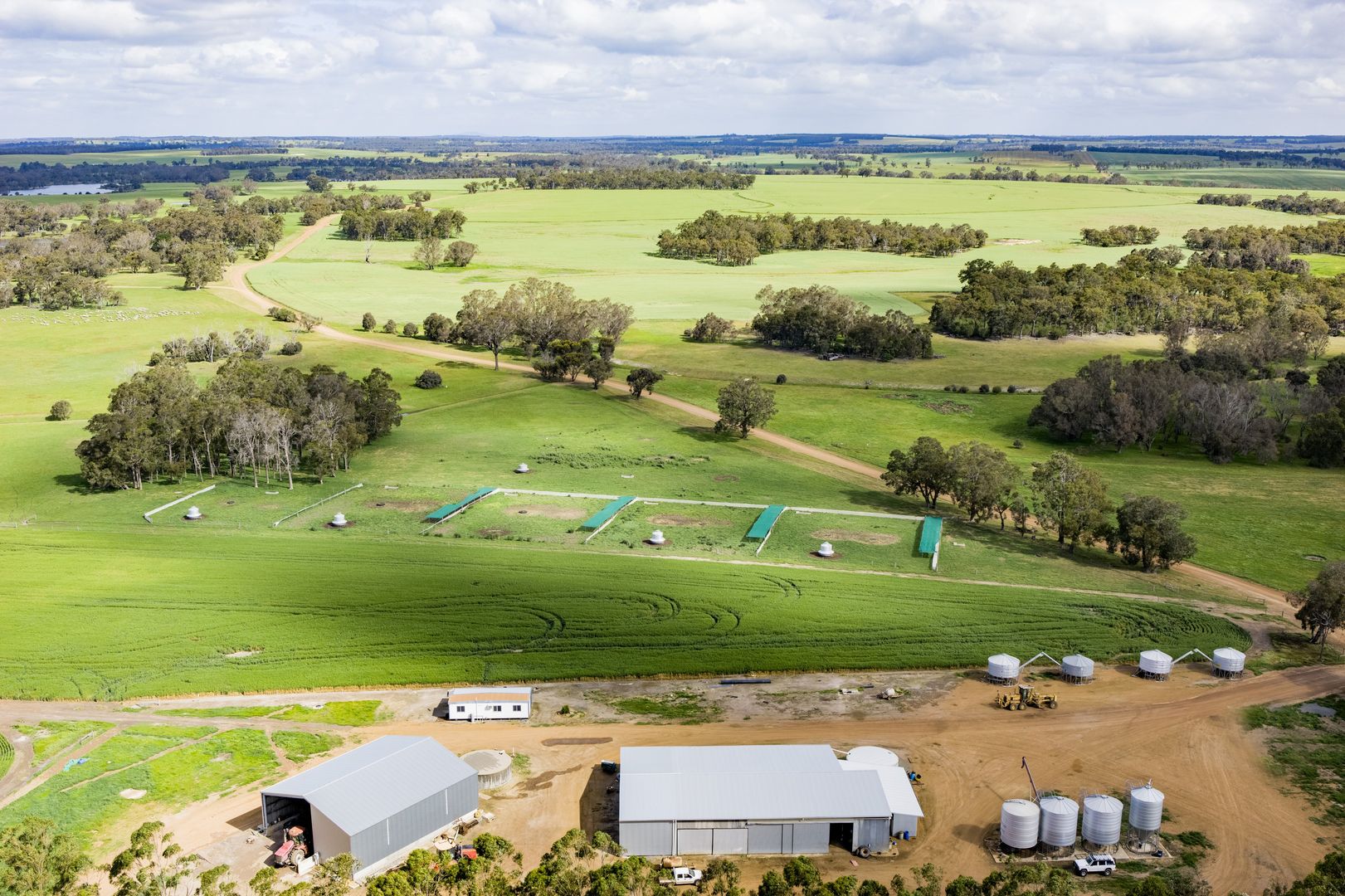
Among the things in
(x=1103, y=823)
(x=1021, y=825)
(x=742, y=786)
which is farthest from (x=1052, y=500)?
(x=742, y=786)

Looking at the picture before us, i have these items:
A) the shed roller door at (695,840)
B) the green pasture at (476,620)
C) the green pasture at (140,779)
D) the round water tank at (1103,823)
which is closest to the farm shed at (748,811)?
the shed roller door at (695,840)

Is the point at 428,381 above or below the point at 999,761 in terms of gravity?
above

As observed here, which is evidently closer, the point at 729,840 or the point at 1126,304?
the point at 729,840

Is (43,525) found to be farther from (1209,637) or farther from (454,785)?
(1209,637)

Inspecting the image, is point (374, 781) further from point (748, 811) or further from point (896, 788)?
point (896, 788)

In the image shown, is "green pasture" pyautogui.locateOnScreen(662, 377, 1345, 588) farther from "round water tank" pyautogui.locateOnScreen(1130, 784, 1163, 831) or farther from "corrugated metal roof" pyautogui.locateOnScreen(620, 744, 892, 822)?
"corrugated metal roof" pyautogui.locateOnScreen(620, 744, 892, 822)

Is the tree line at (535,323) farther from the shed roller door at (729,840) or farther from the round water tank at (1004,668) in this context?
the shed roller door at (729,840)

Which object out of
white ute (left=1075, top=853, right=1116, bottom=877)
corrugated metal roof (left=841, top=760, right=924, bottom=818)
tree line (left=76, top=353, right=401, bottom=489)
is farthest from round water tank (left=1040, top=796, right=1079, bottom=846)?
tree line (left=76, top=353, right=401, bottom=489)

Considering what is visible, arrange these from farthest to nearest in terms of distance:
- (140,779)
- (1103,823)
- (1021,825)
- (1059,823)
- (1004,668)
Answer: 1. (1004,668)
2. (140,779)
3. (1103,823)
4. (1059,823)
5. (1021,825)
